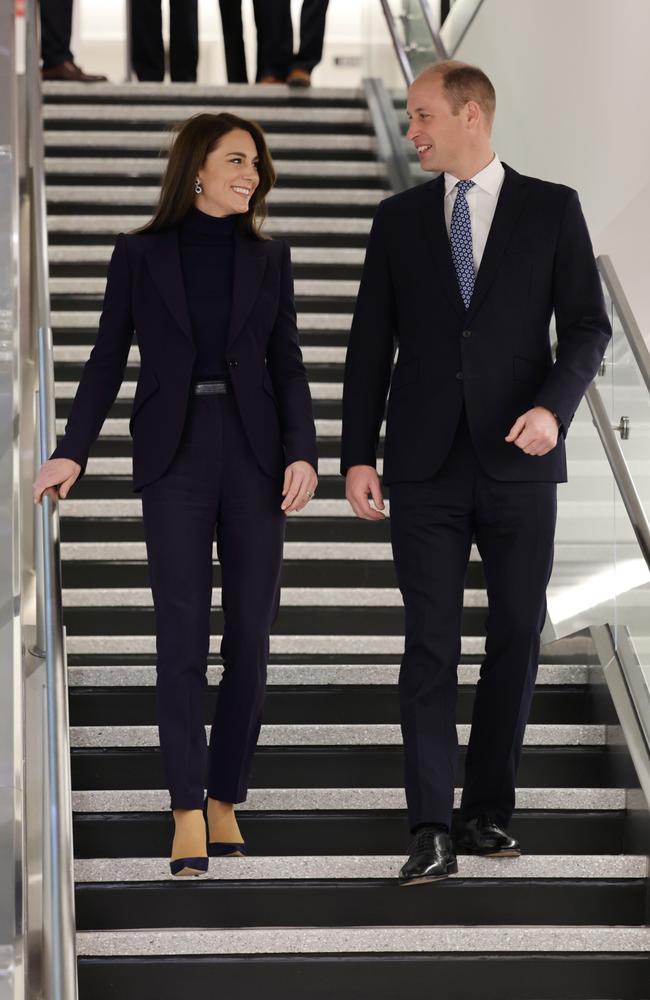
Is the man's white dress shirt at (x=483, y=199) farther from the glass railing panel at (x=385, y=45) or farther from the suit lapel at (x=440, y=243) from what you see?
the glass railing panel at (x=385, y=45)

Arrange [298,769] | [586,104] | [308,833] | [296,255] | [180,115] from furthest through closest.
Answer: [180,115] < [296,255] < [586,104] < [298,769] < [308,833]

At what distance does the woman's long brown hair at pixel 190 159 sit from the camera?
360cm

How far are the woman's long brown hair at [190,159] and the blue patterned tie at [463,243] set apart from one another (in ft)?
1.46

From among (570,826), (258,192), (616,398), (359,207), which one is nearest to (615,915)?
(570,826)

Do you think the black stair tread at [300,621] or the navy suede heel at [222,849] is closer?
the navy suede heel at [222,849]

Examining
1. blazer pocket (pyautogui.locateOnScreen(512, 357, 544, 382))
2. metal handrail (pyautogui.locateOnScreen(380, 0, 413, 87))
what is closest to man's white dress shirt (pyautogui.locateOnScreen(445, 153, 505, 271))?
blazer pocket (pyautogui.locateOnScreen(512, 357, 544, 382))

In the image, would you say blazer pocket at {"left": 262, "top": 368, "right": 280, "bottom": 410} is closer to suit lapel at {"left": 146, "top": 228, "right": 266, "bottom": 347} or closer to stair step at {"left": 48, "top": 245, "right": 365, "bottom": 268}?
suit lapel at {"left": 146, "top": 228, "right": 266, "bottom": 347}

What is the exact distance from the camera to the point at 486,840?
3555 millimetres

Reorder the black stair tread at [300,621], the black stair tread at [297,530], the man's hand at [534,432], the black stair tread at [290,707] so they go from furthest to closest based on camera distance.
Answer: the black stair tread at [297,530] → the black stair tread at [300,621] → the black stair tread at [290,707] → the man's hand at [534,432]

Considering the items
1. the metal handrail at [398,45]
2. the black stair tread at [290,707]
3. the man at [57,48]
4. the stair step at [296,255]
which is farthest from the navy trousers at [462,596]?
the man at [57,48]

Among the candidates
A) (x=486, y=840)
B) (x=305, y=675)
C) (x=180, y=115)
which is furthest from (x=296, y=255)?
(x=486, y=840)

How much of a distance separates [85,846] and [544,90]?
4141 mm

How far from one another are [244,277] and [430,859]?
4.51 ft

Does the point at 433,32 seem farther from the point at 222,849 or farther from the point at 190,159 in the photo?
the point at 222,849
